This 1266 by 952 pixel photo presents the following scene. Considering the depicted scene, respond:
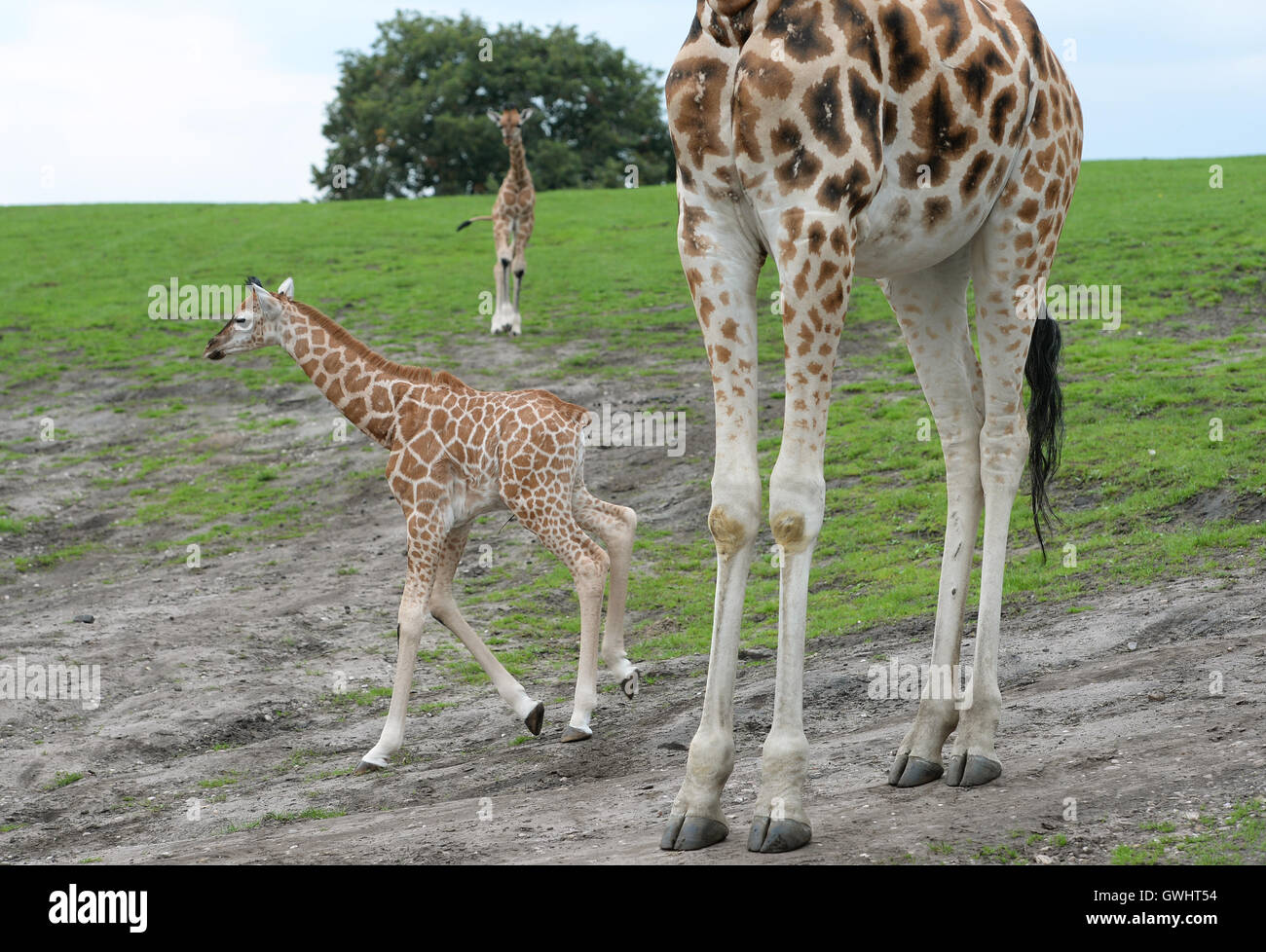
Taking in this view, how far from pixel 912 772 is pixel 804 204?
252 cm

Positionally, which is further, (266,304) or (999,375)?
(266,304)

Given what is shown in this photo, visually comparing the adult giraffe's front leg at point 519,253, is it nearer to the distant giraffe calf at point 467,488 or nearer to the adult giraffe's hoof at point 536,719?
the distant giraffe calf at point 467,488

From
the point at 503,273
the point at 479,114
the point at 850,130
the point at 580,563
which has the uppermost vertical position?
the point at 479,114

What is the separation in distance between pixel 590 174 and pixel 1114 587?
1613 inches

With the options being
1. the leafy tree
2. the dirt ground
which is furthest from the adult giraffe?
the leafy tree

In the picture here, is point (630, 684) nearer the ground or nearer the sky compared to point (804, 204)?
nearer the ground

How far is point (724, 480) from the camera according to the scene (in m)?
5.20

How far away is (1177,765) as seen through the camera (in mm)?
5562

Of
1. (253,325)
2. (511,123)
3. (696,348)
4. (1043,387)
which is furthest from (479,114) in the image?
(1043,387)

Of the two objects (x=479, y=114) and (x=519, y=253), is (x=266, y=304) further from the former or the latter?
(x=479, y=114)

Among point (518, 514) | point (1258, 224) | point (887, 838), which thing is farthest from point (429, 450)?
point (1258, 224)

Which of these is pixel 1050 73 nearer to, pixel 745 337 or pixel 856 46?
pixel 856 46

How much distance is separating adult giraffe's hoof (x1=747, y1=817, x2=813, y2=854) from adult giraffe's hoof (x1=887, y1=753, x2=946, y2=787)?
1037 millimetres

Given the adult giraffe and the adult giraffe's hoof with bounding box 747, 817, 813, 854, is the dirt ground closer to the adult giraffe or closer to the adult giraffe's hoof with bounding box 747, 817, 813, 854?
the adult giraffe's hoof with bounding box 747, 817, 813, 854
